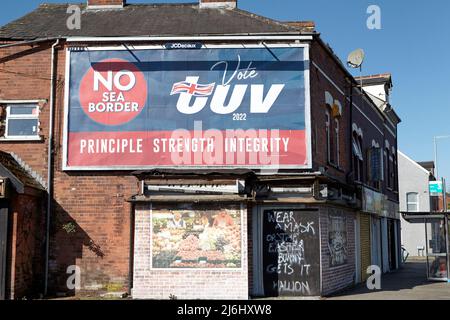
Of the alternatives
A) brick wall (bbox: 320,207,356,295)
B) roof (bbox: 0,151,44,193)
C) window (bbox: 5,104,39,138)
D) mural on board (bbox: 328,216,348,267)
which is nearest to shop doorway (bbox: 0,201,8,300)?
roof (bbox: 0,151,44,193)

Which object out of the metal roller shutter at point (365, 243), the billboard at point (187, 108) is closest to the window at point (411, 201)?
the metal roller shutter at point (365, 243)

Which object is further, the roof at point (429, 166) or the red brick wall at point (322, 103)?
the roof at point (429, 166)

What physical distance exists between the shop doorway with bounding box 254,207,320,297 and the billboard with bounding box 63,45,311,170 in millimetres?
1403

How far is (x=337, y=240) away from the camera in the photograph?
615 inches

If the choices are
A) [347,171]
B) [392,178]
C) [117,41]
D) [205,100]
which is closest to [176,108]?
[205,100]

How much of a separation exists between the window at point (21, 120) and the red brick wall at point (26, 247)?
2.12 m

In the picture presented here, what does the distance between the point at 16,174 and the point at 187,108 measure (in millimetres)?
4779

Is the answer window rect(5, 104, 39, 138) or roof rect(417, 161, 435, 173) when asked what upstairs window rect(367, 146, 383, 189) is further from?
roof rect(417, 161, 435, 173)

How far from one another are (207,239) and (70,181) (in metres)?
4.20

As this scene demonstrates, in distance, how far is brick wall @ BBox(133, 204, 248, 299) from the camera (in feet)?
42.0

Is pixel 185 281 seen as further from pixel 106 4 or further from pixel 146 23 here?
pixel 106 4

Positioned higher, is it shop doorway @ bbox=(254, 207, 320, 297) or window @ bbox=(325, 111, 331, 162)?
window @ bbox=(325, 111, 331, 162)

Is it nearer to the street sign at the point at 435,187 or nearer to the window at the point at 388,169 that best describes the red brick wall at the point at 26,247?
the window at the point at 388,169

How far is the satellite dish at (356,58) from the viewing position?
63.2 feet
